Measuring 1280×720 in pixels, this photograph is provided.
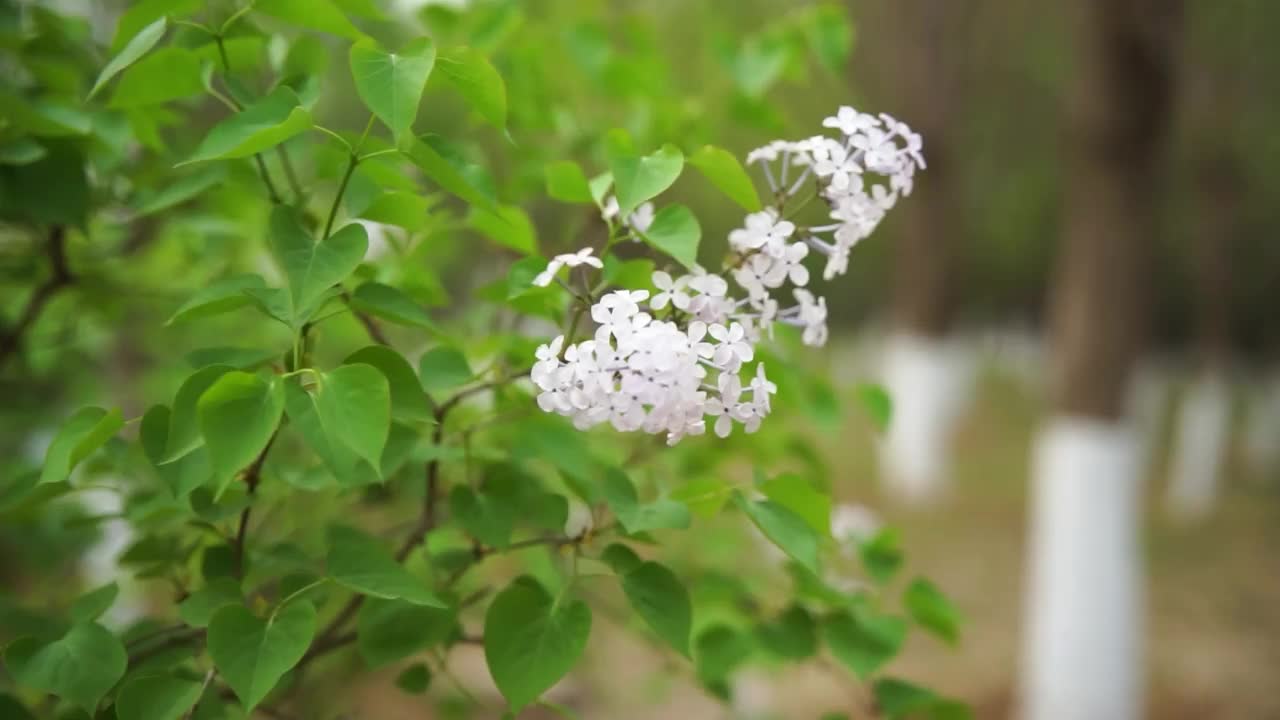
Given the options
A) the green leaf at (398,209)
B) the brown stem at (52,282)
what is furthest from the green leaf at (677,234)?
the brown stem at (52,282)

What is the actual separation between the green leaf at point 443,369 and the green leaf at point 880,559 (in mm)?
739

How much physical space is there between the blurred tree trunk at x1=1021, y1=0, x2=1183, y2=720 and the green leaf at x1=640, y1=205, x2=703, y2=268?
3225 mm

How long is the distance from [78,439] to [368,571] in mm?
318

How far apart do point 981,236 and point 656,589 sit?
43.6ft

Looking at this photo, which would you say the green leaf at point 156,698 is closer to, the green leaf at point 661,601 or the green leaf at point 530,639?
the green leaf at point 530,639

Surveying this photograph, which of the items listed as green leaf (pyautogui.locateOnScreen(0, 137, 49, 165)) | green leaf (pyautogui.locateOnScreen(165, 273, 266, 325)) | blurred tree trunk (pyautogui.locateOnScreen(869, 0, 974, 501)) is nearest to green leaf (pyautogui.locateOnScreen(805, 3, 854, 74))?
green leaf (pyautogui.locateOnScreen(165, 273, 266, 325))

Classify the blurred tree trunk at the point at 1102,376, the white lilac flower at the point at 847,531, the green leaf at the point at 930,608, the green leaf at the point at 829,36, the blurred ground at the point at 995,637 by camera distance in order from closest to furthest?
1. the green leaf at the point at 930,608
2. the white lilac flower at the point at 847,531
3. the green leaf at the point at 829,36
4. the blurred tree trunk at the point at 1102,376
5. the blurred ground at the point at 995,637

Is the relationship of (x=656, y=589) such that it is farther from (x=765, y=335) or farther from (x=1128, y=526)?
(x=1128, y=526)

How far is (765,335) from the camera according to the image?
104cm

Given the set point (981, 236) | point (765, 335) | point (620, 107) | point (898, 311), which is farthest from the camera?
point (981, 236)

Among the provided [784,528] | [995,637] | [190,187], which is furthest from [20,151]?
[995,637]

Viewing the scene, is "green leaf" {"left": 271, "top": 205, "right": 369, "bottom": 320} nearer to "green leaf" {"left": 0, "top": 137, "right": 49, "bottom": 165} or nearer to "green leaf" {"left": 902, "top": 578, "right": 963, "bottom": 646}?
"green leaf" {"left": 0, "top": 137, "right": 49, "bottom": 165}

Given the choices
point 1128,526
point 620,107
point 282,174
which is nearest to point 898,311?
point 1128,526

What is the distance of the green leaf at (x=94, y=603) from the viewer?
1.01 m
